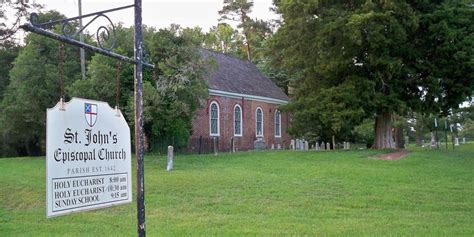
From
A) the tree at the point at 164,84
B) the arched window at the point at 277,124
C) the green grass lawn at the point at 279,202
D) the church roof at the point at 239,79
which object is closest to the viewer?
the green grass lawn at the point at 279,202

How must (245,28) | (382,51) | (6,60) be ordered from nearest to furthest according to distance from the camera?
1. (382,51)
2. (6,60)
3. (245,28)

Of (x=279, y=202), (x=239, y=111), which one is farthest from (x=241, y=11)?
(x=279, y=202)

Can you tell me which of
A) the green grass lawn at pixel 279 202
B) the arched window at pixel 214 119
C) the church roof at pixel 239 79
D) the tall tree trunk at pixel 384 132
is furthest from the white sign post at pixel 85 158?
the arched window at pixel 214 119

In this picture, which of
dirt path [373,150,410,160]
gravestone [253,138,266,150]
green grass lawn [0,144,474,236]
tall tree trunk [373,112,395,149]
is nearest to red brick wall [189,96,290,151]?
gravestone [253,138,266,150]

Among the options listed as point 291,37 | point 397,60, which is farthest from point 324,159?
point 291,37

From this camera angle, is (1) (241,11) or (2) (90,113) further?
(1) (241,11)

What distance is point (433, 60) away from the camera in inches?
1184

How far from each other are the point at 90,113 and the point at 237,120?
37140 millimetres

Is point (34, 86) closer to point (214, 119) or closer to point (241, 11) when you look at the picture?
point (214, 119)

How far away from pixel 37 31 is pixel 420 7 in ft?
94.6

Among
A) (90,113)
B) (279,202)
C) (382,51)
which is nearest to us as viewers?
(90,113)

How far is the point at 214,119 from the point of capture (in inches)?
1576

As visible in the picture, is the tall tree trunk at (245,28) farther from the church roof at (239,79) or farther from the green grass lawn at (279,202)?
the green grass lawn at (279,202)

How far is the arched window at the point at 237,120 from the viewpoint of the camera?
42.5m
